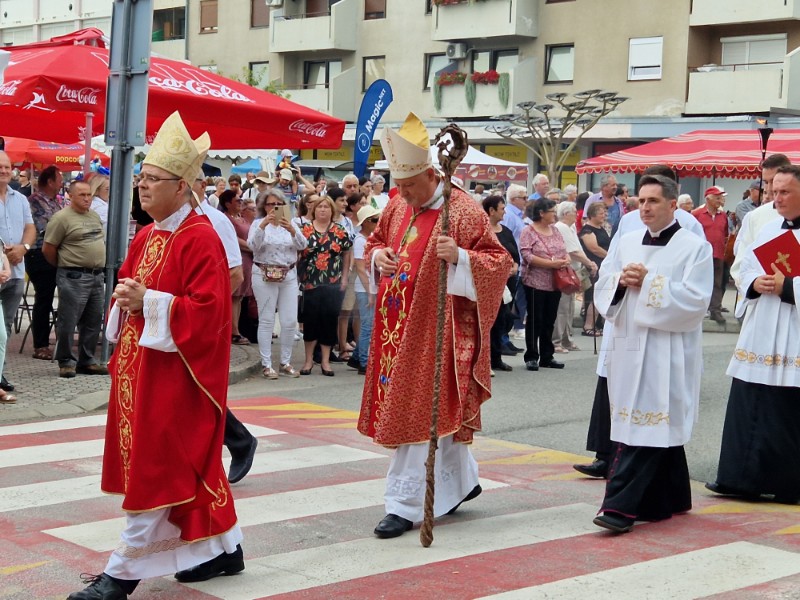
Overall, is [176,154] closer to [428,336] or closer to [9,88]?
[428,336]

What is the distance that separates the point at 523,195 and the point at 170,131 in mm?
10735

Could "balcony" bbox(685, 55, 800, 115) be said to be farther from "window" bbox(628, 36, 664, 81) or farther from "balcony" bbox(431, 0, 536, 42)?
"balcony" bbox(431, 0, 536, 42)

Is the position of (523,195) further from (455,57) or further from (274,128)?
(455,57)

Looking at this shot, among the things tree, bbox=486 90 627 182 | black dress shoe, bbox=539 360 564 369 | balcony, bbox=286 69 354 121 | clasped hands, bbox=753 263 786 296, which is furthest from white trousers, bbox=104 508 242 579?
balcony, bbox=286 69 354 121

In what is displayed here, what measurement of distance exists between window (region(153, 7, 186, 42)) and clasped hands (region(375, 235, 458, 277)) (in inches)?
1730

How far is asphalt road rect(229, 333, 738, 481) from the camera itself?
30.7 feet

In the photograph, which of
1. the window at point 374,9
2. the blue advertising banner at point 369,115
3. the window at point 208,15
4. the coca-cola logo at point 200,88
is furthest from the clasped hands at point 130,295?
the window at point 208,15

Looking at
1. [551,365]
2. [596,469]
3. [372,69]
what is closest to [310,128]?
[551,365]

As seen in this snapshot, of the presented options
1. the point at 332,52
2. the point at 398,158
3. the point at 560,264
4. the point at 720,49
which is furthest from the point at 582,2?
the point at 398,158

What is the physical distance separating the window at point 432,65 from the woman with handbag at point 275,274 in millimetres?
29044

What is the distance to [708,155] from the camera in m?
21.9

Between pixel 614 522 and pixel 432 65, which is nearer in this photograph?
pixel 614 522

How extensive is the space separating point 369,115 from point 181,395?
9695 millimetres

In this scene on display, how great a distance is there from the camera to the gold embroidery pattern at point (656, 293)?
652cm
